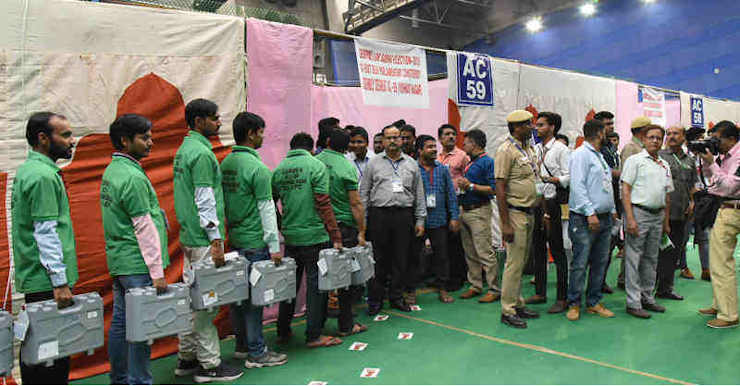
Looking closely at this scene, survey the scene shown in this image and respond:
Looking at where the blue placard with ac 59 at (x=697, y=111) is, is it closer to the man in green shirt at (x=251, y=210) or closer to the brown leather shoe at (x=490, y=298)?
the brown leather shoe at (x=490, y=298)

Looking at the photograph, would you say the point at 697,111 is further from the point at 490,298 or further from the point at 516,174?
the point at 516,174

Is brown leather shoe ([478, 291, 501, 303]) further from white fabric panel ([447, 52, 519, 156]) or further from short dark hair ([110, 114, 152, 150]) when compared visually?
short dark hair ([110, 114, 152, 150])

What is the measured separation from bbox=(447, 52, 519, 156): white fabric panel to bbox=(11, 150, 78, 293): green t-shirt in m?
4.36

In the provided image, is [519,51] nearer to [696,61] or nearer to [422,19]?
[422,19]

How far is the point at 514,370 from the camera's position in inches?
118

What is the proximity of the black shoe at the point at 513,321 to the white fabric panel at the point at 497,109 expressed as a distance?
2.61 meters

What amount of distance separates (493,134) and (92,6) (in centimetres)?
447

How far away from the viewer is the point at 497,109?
20.0 feet

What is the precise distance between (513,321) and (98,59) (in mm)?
3603

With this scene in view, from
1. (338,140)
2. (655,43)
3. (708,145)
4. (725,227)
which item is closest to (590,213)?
(725,227)

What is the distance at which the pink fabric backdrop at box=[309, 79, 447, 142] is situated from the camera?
5.13 m

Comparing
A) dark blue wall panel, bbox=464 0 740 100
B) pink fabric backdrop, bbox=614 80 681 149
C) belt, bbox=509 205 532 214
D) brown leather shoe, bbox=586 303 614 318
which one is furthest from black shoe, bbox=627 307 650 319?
dark blue wall panel, bbox=464 0 740 100

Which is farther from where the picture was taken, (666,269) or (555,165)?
(666,269)

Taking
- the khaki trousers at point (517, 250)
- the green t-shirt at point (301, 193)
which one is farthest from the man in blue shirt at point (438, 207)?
the green t-shirt at point (301, 193)
